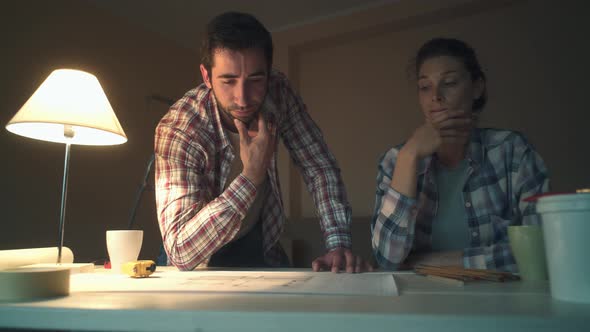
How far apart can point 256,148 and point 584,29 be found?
2.63m

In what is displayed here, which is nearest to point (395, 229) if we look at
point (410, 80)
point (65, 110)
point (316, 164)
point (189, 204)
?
point (316, 164)

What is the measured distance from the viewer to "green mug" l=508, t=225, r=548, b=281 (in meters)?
0.68

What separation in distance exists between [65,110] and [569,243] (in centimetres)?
105

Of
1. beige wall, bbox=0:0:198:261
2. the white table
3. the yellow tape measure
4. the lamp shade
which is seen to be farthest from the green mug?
beige wall, bbox=0:0:198:261

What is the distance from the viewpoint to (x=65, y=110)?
0.97 meters

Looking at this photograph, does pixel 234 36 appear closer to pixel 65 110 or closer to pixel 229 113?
pixel 229 113

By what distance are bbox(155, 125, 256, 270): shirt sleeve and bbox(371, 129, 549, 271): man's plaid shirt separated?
370 mm

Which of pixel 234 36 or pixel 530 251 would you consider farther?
pixel 234 36

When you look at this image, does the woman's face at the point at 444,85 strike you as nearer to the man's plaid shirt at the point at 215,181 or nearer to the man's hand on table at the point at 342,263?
the man's plaid shirt at the point at 215,181

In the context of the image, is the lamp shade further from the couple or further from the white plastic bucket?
the white plastic bucket

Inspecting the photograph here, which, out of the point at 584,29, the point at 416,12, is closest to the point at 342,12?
the point at 416,12

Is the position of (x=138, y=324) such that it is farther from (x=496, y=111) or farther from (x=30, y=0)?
(x=496, y=111)

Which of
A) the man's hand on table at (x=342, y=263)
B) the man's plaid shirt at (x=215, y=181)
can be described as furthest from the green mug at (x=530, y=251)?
the man's plaid shirt at (x=215, y=181)

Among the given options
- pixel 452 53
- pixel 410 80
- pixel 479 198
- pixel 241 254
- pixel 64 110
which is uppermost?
pixel 410 80
